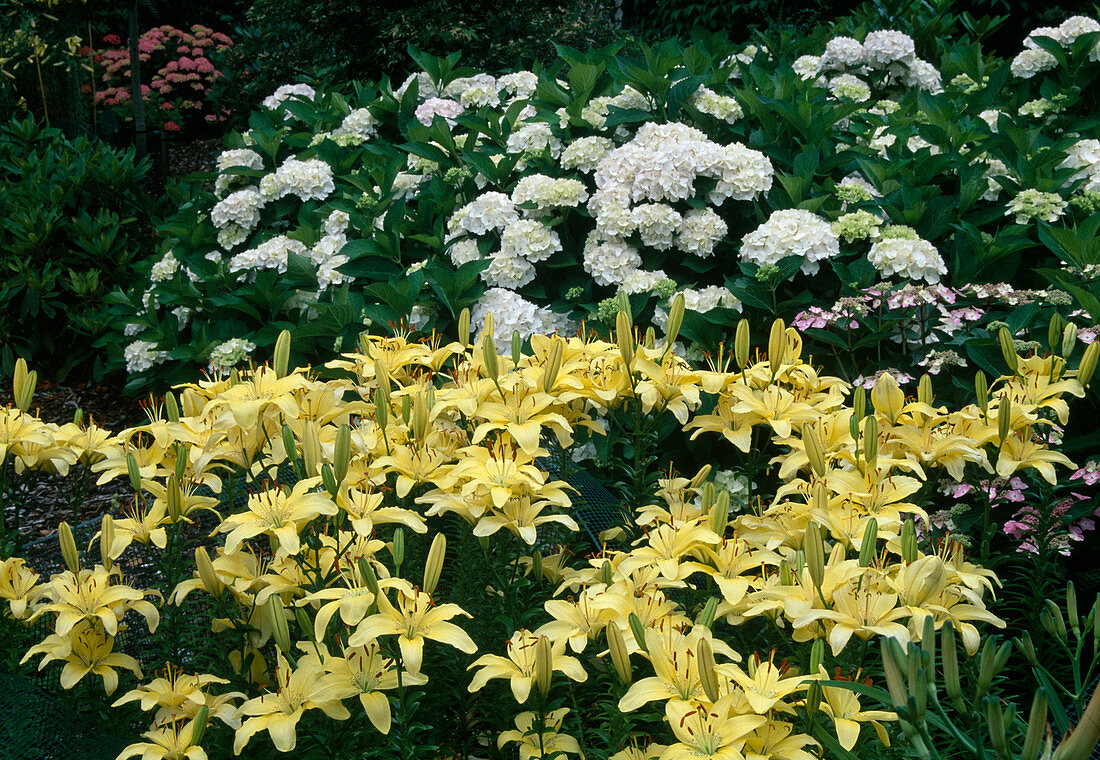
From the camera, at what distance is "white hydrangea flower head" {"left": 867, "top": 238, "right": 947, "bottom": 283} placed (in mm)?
2482

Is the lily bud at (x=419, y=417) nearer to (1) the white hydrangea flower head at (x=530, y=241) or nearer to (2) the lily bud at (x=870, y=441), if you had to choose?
(2) the lily bud at (x=870, y=441)

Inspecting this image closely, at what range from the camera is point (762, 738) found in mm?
1133

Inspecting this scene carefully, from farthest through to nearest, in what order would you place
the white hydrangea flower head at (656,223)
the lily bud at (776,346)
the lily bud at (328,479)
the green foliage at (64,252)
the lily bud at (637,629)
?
the green foliage at (64,252)
the white hydrangea flower head at (656,223)
the lily bud at (776,346)
the lily bud at (328,479)
the lily bud at (637,629)

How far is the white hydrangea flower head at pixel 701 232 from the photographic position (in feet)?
9.36

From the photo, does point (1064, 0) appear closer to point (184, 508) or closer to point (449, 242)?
point (449, 242)

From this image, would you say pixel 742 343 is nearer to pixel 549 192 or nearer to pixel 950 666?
pixel 950 666

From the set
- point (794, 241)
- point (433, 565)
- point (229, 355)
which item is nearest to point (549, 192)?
point (794, 241)

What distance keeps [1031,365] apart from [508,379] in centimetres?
102

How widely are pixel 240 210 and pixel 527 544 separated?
2.83m

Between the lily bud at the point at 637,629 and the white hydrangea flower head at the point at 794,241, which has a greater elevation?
the lily bud at the point at 637,629

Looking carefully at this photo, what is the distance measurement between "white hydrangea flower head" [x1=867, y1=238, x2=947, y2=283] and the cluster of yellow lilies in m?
0.77

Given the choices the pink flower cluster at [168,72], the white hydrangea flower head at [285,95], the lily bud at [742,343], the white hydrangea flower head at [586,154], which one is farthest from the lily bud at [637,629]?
the pink flower cluster at [168,72]

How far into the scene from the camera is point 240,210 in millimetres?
3811

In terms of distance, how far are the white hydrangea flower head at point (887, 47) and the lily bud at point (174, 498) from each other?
3587 mm
